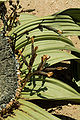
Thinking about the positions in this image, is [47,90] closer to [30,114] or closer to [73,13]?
[30,114]

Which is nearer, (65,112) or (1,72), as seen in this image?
(1,72)

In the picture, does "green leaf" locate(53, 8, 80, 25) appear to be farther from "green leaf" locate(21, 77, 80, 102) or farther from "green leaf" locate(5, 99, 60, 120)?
"green leaf" locate(5, 99, 60, 120)

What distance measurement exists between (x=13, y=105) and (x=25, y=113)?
72mm

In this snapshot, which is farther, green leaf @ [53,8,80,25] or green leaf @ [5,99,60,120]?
green leaf @ [53,8,80,25]

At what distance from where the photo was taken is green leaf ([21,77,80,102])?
39.9 inches

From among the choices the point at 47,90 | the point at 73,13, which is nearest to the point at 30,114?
the point at 47,90

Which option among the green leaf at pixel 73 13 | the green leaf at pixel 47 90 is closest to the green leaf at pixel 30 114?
the green leaf at pixel 47 90

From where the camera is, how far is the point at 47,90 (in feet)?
3.37

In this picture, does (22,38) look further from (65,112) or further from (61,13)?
(65,112)

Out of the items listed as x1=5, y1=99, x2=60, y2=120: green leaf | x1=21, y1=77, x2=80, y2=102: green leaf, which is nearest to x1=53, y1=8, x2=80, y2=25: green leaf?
x1=21, y1=77, x2=80, y2=102: green leaf

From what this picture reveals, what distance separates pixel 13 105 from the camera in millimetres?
987

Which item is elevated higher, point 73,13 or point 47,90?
point 73,13

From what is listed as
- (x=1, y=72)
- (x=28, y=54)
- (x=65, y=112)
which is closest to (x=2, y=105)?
(x=1, y=72)

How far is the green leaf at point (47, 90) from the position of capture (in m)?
1.01
